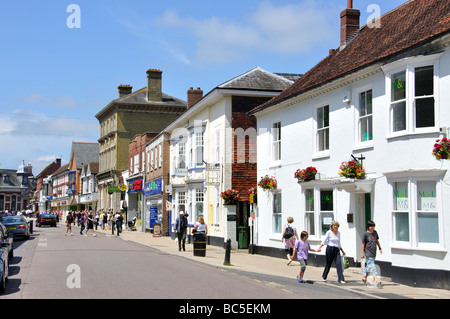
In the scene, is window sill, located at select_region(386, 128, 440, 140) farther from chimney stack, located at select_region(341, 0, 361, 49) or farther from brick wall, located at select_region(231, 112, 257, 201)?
brick wall, located at select_region(231, 112, 257, 201)

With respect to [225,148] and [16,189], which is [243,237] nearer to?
[225,148]

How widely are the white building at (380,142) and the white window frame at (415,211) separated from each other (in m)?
0.03

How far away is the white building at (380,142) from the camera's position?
13898 millimetres

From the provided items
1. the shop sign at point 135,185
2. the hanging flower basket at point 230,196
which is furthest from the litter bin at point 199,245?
the shop sign at point 135,185

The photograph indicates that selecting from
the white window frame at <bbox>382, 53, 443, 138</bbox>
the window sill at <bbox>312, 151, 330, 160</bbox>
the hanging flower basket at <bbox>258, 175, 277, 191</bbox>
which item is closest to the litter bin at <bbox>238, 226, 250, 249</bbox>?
the hanging flower basket at <bbox>258, 175, 277, 191</bbox>

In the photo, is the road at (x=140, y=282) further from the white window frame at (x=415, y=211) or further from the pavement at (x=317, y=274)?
the white window frame at (x=415, y=211)

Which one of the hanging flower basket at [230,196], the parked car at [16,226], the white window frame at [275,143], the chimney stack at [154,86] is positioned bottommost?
the parked car at [16,226]

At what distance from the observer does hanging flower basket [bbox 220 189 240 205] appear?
26.9 meters

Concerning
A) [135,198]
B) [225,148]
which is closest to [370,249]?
[225,148]

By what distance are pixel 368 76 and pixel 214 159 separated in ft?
47.3

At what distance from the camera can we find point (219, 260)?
21.3m
